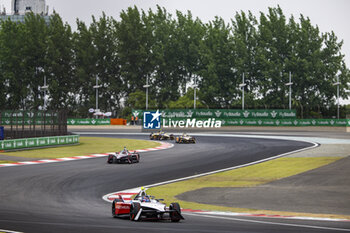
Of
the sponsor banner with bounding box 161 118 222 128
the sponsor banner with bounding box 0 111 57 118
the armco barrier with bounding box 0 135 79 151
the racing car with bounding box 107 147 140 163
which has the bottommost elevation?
the racing car with bounding box 107 147 140 163

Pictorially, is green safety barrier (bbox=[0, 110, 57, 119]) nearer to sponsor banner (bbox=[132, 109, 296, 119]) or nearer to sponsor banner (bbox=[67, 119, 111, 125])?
sponsor banner (bbox=[132, 109, 296, 119])

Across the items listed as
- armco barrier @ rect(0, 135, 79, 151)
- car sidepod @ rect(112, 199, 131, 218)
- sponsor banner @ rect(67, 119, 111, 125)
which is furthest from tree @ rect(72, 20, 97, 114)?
car sidepod @ rect(112, 199, 131, 218)

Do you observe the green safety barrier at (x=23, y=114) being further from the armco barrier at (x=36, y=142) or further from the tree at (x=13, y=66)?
the tree at (x=13, y=66)

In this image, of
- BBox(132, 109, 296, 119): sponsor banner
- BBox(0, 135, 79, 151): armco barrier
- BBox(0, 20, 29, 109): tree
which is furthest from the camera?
BBox(0, 20, 29, 109): tree

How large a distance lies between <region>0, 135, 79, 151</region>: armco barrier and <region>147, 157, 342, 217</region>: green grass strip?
16725 millimetres

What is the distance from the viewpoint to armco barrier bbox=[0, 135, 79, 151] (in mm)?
34744

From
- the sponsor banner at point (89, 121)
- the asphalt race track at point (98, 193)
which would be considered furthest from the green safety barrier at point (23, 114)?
the sponsor banner at point (89, 121)

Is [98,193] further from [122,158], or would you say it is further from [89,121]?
[89,121]

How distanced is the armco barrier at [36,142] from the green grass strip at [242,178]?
16.7 meters

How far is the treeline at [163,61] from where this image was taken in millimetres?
98938

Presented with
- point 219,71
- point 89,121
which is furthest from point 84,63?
point 89,121

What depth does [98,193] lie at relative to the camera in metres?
18.5

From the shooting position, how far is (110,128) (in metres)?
75.4

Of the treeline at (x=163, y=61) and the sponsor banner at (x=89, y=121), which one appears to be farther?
the treeline at (x=163, y=61)
